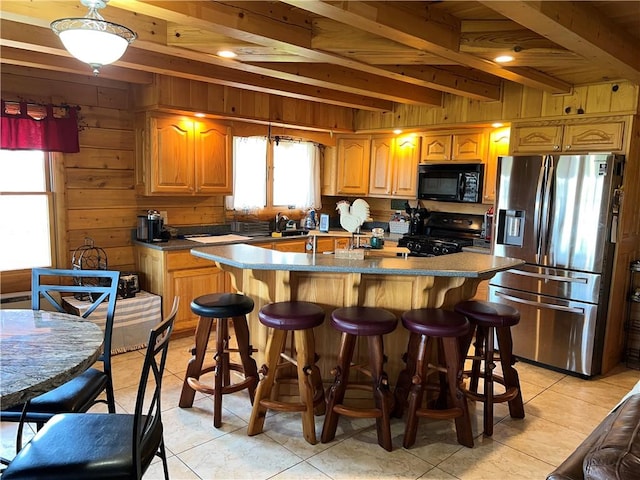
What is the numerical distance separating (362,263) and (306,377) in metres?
0.75

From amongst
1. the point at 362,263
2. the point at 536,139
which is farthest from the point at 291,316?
the point at 536,139

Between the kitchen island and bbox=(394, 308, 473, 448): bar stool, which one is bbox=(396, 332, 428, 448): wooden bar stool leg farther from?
the kitchen island

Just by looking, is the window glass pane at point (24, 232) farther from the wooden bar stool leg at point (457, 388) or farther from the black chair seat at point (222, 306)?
the wooden bar stool leg at point (457, 388)

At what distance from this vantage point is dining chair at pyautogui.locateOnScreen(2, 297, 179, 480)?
60.7 inches

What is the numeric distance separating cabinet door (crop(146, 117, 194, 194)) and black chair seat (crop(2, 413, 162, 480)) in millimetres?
2781

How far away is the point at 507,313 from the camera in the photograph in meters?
2.90

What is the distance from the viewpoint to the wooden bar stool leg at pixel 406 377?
2.84 meters

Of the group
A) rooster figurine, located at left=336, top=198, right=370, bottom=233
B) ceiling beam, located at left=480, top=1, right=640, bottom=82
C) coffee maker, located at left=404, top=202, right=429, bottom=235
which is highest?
ceiling beam, located at left=480, top=1, right=640, bottom=82

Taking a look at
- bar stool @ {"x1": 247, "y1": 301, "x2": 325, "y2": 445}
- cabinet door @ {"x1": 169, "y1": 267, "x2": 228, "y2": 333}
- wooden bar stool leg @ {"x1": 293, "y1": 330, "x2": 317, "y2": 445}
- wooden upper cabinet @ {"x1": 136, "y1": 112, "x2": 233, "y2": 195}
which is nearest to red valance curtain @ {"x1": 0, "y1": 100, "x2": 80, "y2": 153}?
wooden upper cabinet @ {"x1": 136, "y1": 112, "x2": 233, "y2": 195}

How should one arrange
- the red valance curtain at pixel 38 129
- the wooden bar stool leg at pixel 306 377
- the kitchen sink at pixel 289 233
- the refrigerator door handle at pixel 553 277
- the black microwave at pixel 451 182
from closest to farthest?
the wooden bar stool leg at pixel 306 377
the red valance curtain at pixel 38 129
the refrigerator door handle at pixel 553 277
the black microwave at pixel 451 182
the kitchen sink at pixel 289 233

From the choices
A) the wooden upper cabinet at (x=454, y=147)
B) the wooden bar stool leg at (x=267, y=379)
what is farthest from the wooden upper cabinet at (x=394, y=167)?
the wooden bar stool leg at (x=267, y=379)

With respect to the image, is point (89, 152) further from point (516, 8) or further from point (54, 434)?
point (516, 8)

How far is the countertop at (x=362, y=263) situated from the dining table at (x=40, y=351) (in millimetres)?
977

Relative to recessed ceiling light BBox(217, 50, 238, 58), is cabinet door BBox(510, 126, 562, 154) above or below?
below
